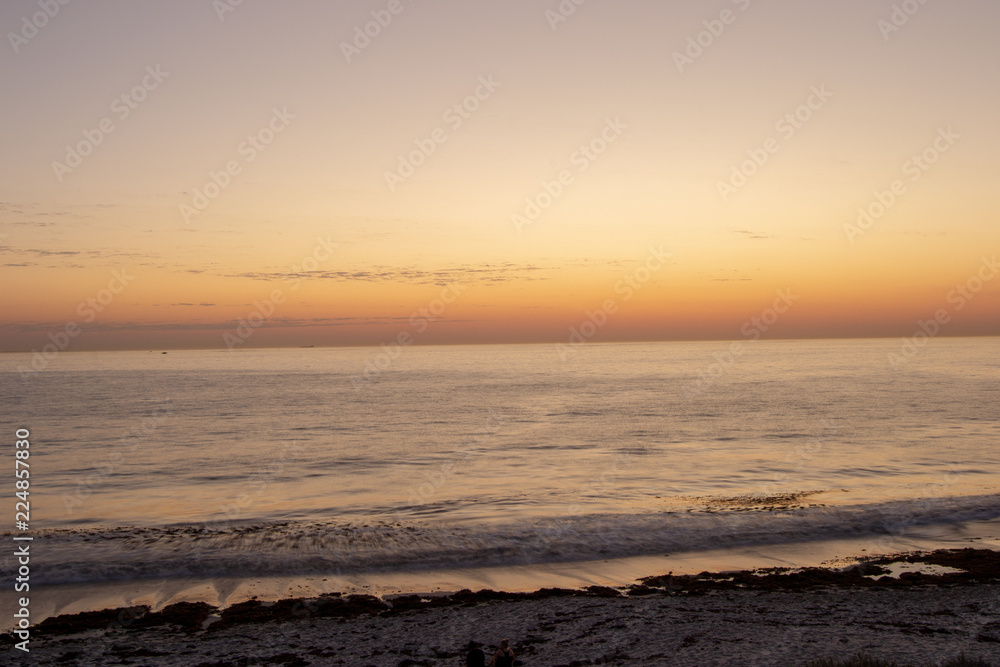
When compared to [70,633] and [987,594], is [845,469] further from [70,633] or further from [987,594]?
[70,633]

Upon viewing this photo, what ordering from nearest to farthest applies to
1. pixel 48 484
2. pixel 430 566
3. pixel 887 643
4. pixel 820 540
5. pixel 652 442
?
pixel 887 643
pixel 430 566
pixel 820 540
pixel 48 484
pixel 652 442

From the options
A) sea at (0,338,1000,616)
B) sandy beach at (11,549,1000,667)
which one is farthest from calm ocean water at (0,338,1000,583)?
sandy beach at (11,549,1000,667)

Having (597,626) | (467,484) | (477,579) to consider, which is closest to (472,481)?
(467,484)

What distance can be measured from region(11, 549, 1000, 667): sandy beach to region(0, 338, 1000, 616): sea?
3620 mm

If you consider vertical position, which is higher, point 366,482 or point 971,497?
point 366,482

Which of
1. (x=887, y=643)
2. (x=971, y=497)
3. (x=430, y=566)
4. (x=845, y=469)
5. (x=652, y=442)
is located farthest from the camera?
(x=652, y=442)

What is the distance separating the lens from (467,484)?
103 feet

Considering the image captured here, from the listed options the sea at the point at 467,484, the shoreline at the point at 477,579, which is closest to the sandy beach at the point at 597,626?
the shoreline at the point at 477,579

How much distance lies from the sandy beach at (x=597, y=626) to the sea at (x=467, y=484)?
3620 mm

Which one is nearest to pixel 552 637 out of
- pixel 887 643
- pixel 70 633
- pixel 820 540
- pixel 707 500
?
pixel 887 643

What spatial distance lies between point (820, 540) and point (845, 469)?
47.8ft

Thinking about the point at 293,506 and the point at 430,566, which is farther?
the point at 293,506

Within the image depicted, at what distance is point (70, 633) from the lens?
13.4 meters

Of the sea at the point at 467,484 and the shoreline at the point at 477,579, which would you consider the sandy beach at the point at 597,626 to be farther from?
the sea at the point at 467,484
